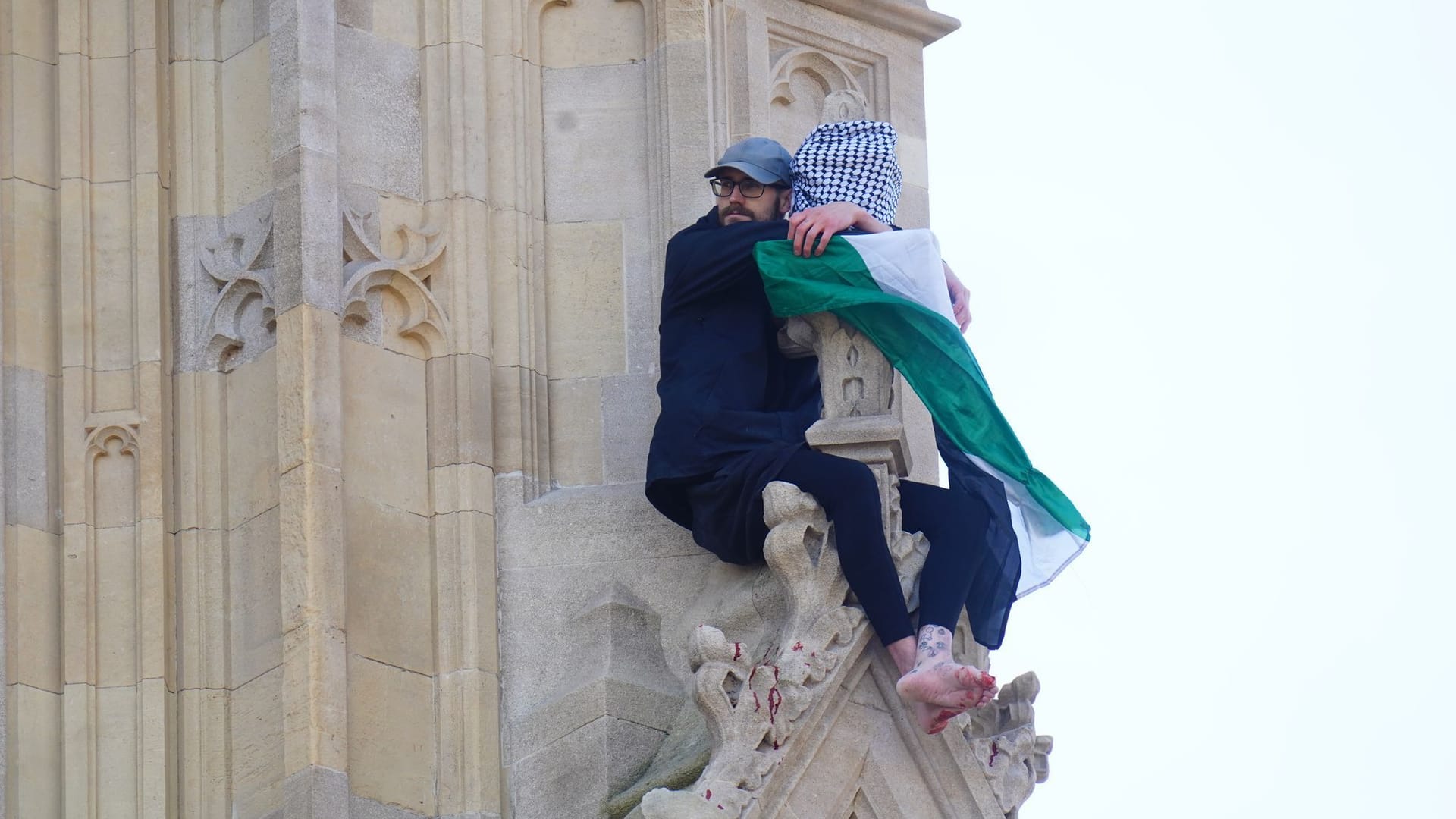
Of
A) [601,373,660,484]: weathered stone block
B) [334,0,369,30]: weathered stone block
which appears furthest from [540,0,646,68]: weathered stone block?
[601,373,660,484]: weathered stone block

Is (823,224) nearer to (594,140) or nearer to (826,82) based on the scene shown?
(594,140)

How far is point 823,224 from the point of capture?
11.7 m

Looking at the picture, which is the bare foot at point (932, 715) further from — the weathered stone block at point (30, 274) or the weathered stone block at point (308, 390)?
the weathered stone block at point (30, 274)

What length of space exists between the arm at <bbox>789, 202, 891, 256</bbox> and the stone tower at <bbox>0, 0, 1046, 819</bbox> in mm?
757

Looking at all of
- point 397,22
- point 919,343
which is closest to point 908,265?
point 919,343

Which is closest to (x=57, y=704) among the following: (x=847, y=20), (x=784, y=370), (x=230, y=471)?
(x=230, y=471)

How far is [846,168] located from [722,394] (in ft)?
2.93

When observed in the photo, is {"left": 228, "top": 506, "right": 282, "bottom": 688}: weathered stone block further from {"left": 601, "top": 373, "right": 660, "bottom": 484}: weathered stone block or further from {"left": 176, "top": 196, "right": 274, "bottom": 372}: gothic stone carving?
{"left": 601, "top": 373, "right": 660, "bottom": 484}: weathered stone block

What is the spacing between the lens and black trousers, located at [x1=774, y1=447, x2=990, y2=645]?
1127cm

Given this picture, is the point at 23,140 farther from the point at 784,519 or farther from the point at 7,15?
the point at 784,519

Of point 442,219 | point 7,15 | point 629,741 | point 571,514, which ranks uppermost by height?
point 7,15

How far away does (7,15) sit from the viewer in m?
12.6

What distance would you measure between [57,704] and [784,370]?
8.58ft

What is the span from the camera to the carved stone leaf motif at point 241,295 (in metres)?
12.1
